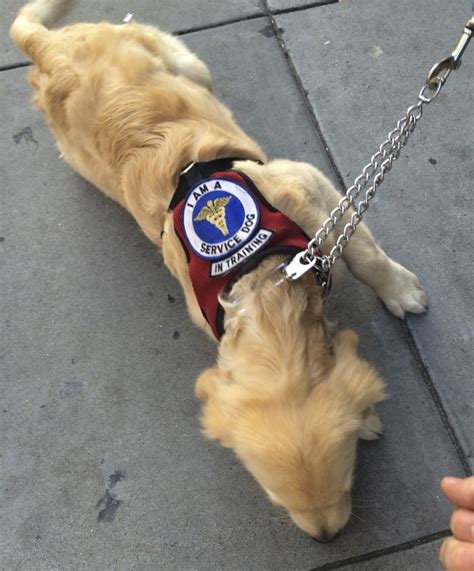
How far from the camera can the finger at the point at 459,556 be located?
1648mm

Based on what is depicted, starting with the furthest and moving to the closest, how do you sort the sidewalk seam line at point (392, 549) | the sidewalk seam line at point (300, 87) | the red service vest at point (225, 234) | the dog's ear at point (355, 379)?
the sidewalk seam line at point (300, 87)
the sidewalk seam line at point (392, 549)
the red service vest at point (225, 234)
the dog's ear at point (355, 379)

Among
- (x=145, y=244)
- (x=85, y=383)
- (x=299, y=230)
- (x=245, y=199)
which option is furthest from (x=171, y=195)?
(x=85, y=383)

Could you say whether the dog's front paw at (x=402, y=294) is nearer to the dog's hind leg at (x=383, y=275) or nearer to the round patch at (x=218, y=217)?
the dog's hind leg at (x=383, y=275)

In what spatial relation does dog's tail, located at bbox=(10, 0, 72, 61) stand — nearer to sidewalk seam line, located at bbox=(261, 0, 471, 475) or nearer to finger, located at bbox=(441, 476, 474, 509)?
sidewalk seam line, located at bbox=(261, 0, 471, 475)

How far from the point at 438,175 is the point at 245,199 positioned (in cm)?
155

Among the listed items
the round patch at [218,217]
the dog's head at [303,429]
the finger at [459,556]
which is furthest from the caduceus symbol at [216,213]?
the finger at [459,556]

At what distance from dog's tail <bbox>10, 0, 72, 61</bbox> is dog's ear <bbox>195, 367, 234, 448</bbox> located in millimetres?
1961

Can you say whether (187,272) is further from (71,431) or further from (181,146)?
(71,431)

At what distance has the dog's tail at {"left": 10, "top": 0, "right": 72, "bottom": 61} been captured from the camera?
9.66ft

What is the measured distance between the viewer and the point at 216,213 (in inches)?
84.9

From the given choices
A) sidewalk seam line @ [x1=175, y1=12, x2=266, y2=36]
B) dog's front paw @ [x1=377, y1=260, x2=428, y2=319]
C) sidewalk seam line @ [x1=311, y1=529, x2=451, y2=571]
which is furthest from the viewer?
sidewalk seam line @ [x1=175, y1=12, x2=266, y2=36]

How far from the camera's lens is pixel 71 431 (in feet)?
9.80

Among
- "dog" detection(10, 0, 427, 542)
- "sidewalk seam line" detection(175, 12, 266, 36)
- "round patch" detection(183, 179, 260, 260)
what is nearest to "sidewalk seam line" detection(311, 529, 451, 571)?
"dog" detection(10, 0, 427, 542)

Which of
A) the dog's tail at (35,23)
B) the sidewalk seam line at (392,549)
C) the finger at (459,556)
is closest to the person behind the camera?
the finger at (459,556)
